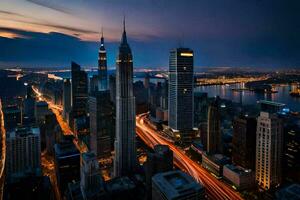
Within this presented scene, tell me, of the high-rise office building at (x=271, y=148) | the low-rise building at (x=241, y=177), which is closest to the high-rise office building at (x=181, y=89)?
the low-rise building at (x=241, y=177)

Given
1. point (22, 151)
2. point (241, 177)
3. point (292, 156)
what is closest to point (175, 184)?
point (241, 177)

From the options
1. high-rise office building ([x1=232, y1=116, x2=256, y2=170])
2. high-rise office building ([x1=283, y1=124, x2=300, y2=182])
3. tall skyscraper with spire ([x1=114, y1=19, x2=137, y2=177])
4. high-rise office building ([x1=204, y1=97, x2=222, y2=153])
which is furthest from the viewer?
high-rise office building ([x1=204, y1=97, x2=222, y2=153])

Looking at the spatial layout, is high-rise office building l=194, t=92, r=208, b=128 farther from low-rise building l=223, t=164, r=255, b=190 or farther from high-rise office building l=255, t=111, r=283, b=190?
high-rise office building l=255, t=111, r=283, b=190

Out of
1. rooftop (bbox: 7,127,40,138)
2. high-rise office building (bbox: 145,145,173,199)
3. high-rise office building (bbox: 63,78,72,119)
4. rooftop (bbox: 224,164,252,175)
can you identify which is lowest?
rooftop (bbox: 224,164,252,175)

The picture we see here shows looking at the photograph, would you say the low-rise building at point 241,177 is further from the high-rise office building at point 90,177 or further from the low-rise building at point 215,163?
the high-rise office building at point 90,177

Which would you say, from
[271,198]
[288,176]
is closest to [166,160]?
[271,198]

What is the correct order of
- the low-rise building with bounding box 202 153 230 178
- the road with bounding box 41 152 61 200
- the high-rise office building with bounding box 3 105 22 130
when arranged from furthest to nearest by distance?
the high-rise office building with bounding box 3 105 22 130 < the low-rise building with bounding box 202 153 230 178 < the road with bounding box 41 152 61 200

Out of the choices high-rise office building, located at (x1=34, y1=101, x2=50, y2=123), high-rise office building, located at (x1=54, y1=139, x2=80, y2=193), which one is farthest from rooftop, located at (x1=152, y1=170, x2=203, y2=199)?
high-rise office building, located at (x1=34, y1=101, x2=50, y2=123)
